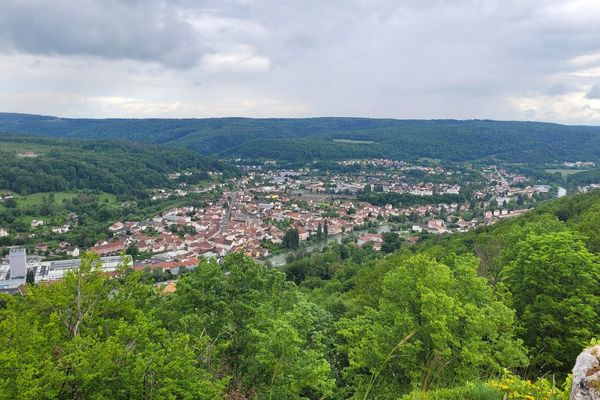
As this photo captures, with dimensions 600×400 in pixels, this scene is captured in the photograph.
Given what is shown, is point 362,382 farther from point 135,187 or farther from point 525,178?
point 525,178

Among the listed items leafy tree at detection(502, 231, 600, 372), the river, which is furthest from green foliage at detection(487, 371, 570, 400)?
the river

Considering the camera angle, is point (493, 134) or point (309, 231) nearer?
point (309, 231)

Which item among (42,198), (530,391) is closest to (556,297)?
(530,391)

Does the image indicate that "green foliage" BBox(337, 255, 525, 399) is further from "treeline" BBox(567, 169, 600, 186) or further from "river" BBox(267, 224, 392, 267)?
"treeline" BBox(567, 169, 600, 186)

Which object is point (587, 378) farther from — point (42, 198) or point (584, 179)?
point (584, 179)

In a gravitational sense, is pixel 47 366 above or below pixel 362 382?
above

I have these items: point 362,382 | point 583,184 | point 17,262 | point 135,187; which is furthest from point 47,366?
point 583,184

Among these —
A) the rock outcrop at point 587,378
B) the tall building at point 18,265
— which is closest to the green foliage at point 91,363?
the rock outcrop at point 587,378
